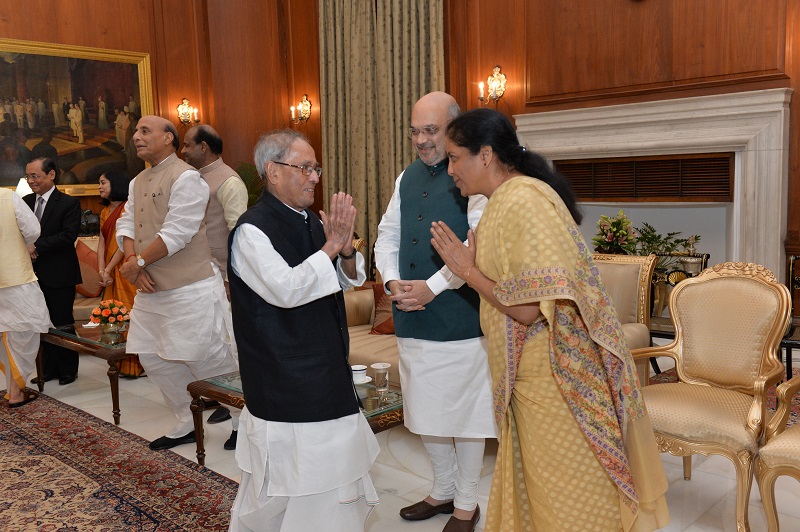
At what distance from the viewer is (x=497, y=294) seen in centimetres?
195

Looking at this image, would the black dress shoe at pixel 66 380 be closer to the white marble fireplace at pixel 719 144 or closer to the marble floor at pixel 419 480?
the marble floor at pixel 419 480

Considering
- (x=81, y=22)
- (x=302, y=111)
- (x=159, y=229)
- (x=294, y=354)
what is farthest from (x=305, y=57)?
(x=294, y=354)

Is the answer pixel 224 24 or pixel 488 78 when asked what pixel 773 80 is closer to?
pixel 488 78

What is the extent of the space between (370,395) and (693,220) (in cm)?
473

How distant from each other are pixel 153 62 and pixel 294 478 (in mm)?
7951

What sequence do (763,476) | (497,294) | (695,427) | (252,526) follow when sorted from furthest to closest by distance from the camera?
(695,427)
(763,476)
(252,526)
(497,294)

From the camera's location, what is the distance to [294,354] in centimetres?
219

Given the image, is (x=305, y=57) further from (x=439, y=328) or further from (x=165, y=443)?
(x=439, y=328)

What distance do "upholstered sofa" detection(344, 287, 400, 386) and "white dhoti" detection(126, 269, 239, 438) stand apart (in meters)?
0.79

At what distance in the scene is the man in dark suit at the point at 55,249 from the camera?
5.35 m

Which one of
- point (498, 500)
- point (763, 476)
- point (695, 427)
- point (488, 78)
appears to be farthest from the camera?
point (488, 78)

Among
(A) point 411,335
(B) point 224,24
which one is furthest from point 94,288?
(A) point 411,335

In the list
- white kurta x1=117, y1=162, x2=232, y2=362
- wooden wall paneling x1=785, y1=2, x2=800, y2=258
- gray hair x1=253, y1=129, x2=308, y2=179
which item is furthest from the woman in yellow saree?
wooden wall paneling x1=785, y1=2, x2=800, y2=258

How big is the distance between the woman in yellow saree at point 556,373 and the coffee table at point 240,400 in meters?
1.12
